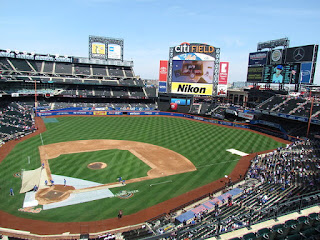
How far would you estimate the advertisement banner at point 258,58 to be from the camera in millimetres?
62406

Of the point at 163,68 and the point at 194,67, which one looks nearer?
the point at 194,67

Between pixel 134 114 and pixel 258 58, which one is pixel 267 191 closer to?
pixel 258 58

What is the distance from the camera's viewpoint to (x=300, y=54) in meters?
53.9

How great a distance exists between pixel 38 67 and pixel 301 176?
236 feet

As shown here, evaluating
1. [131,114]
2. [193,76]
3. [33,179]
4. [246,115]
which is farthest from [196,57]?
[33,179]

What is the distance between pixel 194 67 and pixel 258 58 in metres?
17.3

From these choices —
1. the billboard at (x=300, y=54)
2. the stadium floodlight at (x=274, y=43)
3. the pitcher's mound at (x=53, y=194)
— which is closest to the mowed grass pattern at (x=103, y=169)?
the pitcher's mound at (x=53, y=194)

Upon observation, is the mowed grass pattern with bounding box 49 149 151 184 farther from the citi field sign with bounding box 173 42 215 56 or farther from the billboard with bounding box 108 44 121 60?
the billboard with bounding box 108 44 121 60

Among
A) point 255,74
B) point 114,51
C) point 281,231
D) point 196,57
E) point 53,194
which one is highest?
point 114,51

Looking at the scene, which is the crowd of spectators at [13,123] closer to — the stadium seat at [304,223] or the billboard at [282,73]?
the stadium seat at [304,223]

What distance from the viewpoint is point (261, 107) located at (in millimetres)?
54031

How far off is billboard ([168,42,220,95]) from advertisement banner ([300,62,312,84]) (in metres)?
20.6

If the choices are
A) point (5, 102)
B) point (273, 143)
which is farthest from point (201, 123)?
point (5, 102)

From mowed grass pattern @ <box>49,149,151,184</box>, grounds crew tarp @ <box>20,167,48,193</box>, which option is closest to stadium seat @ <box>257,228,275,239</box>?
mowed grass pattern @ <box>49,149,151,184</box>
